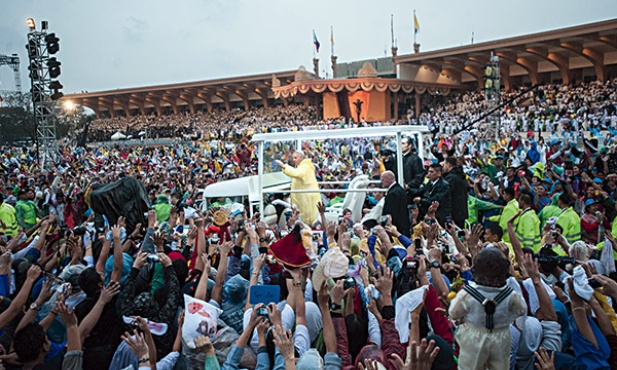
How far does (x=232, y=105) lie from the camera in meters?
51.3

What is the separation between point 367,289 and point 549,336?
115cm

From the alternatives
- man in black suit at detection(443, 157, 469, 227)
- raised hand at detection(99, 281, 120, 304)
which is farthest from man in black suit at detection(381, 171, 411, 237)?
raised hand at detection(99, 281, 120, 304)

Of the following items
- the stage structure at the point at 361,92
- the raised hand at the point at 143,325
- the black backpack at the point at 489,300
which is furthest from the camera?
the stage structure at the point at 361,92

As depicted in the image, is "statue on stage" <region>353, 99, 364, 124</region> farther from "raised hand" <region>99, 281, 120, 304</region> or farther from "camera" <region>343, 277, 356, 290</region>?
"raised hand" <region>99, 281, 120, 304</region>

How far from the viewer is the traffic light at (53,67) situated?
17.6 m

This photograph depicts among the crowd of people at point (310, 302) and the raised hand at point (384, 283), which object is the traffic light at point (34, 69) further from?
the raised hand at point (384, 283)

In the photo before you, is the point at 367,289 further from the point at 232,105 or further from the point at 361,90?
the point at 232,105

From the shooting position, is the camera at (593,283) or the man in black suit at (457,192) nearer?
the camera at (593,283)

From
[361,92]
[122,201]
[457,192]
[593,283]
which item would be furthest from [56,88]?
[361,92]

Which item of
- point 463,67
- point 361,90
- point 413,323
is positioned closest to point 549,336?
point 413,323

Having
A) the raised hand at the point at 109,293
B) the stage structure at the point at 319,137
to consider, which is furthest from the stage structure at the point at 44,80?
the raised hand at the point at 109,293

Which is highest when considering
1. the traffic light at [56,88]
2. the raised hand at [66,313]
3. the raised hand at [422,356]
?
the traffic light at [56,88]

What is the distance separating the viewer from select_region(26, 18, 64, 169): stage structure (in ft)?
57.8

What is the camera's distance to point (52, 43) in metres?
17.5
